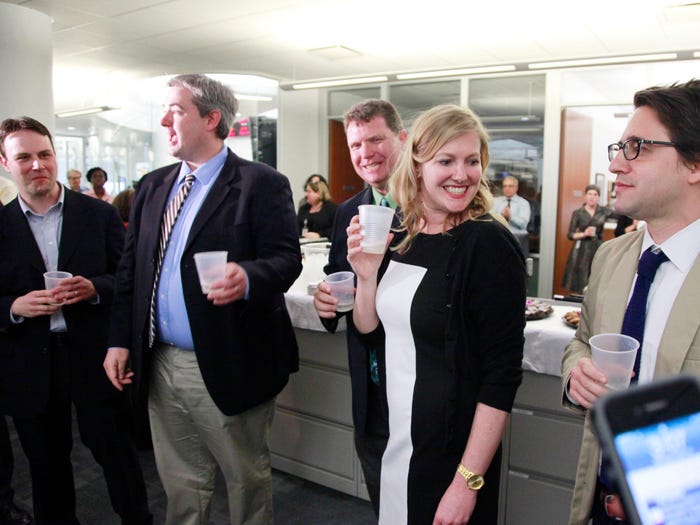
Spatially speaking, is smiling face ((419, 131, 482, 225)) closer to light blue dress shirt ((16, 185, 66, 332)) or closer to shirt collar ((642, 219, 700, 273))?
shirt collar ((642, 219, 700, 273))

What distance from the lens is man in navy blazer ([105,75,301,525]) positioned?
1.82 meters

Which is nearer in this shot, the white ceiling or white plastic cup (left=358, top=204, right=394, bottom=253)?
white plastic cup (left=358, top=204, right=394, bottom=253)

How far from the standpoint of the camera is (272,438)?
300 centimetres

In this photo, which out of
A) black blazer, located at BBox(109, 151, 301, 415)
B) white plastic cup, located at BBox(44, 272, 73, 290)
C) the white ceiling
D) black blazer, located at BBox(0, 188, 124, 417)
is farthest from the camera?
the white ceiling

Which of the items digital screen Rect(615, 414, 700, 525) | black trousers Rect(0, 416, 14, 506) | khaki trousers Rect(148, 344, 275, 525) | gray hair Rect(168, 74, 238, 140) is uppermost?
gray hair Rect(168, 74, 238, 140)

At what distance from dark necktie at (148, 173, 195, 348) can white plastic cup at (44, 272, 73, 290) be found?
0.43m

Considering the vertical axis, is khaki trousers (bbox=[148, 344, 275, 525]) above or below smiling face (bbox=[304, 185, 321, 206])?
below

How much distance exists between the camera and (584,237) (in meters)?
6.43

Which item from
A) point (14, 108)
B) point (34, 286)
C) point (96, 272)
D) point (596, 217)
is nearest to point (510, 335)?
point (96, 272)

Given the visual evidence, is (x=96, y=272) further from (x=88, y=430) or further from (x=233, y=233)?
(x=233, y=233)

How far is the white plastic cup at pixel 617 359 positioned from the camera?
1.04 meters

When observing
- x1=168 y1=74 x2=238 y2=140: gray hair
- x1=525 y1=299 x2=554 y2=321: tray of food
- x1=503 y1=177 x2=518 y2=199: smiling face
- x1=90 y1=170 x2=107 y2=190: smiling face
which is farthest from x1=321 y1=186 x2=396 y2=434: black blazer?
x1=90 y1=170 x2=107 y2=190: smiling face

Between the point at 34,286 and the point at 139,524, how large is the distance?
1090 millimetres

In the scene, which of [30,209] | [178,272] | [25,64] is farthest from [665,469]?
[25,64]
